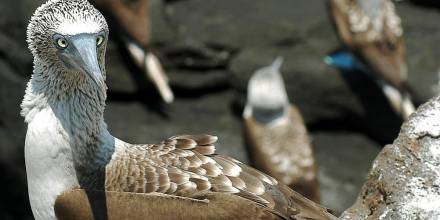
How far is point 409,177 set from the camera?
14.8ft

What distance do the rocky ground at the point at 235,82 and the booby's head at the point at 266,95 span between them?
797 millimetres

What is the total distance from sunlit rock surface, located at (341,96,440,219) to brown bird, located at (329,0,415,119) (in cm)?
589

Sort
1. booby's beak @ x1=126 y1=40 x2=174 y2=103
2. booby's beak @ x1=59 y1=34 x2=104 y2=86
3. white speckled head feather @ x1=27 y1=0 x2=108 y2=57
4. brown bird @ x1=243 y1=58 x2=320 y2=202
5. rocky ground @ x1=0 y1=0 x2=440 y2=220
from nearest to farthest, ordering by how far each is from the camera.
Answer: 1. booby's beak @ x1=59 y1=34 x2=104 y2=86
2. white speckled head feather @ x1=27 y1=0 x2=108 y2=57
3. brown bird @ x1=243 y1=58 x2=320 y2=202
4. rocky ground @ x1=0 y1=0 x2=440 y2=220
5. booby's beak @ x1=126 y1=40 x2=174 y2=103

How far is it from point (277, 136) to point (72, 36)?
5.33 m

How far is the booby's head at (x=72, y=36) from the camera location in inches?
184

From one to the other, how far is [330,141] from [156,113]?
6.39 ft

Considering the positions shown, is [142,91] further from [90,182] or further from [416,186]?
[416,186]

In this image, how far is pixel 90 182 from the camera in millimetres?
5312

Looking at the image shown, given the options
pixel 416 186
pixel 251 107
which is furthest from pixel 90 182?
pixel 251 107

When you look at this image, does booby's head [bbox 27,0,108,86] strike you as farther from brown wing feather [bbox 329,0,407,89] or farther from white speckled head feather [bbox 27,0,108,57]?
brown wing feather [bbox 329,0,407,89]

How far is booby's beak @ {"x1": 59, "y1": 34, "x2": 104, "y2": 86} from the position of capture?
461 cm

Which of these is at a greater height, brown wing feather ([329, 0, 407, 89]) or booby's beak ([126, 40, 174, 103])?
brown wing feather ([329, 0, 407, 89])

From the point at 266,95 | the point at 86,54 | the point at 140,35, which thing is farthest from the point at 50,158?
the point at 140,35

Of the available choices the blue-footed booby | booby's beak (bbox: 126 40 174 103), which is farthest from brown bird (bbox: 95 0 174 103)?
the blue-footed booby
